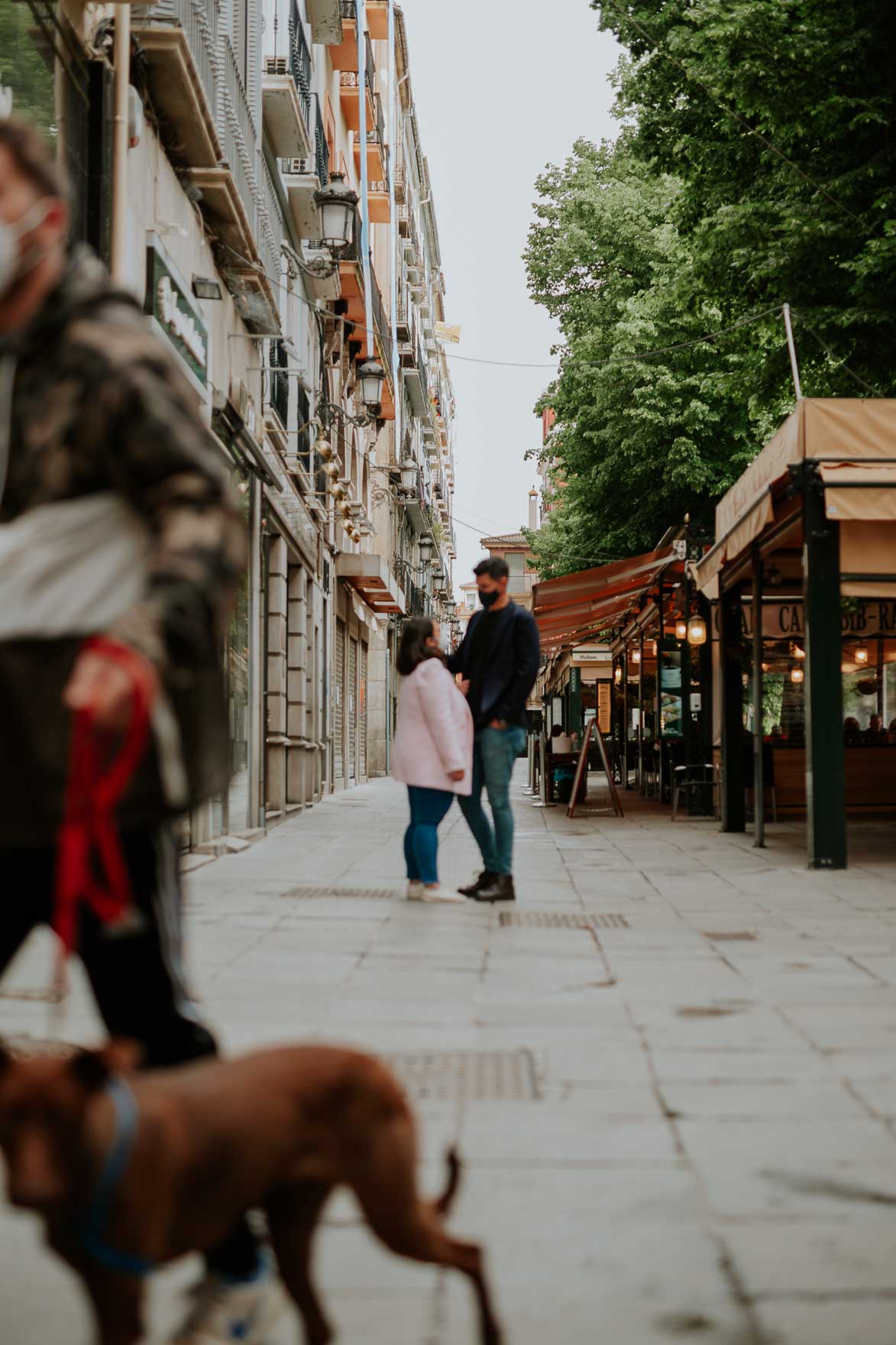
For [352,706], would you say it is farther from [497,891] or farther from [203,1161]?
[203,1161]

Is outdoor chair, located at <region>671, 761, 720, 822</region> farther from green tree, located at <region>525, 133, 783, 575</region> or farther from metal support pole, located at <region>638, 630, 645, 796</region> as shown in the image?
green tree, located at <region>525, 133, 783, 575</region>

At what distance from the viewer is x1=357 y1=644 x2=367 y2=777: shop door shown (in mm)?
33344

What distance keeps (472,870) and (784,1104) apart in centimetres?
714

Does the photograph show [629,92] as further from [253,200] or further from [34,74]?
[34,74]

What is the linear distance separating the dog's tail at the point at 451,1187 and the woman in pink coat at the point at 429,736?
6027mm

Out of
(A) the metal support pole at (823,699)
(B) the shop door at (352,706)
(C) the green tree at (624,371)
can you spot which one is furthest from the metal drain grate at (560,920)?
(B) the shop door at (352,706)

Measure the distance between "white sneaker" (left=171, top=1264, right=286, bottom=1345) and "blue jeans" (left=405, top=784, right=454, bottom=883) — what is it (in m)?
6.11

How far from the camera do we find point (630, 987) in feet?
19.7

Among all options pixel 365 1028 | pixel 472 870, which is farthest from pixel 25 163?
pixel 472 870

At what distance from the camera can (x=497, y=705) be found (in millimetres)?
8875

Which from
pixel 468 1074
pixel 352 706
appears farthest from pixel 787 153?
pixel 352 706

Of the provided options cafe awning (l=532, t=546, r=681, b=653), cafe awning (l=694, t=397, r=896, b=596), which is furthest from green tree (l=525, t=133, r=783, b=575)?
cafe awning (l=694, t=397, r=896, b=596)

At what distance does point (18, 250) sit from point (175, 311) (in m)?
9.08

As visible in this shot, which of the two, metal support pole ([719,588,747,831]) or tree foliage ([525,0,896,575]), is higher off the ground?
tree foliage ([525,0,896,575])
